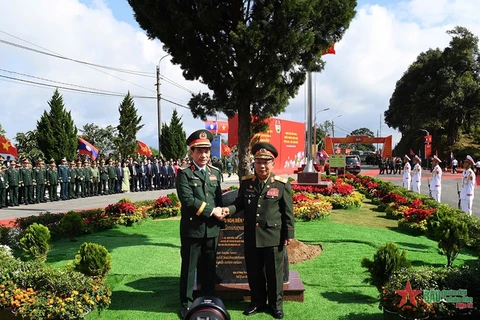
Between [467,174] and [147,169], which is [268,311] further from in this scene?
[147,169]

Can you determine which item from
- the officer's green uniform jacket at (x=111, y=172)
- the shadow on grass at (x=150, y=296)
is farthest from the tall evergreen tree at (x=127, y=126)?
the shadow on grass at (x=150, y=296)

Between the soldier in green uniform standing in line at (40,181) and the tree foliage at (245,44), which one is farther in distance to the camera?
the soldier in green uniform standing in line at (40,181)

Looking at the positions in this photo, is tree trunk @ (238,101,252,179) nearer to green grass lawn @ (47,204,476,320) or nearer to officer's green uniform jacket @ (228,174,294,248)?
green grass lawn @ (47,204,476,320)

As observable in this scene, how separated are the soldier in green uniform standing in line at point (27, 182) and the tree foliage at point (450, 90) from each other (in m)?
42.8

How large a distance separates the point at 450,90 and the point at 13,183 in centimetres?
A: 4537

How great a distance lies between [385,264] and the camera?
502 cm

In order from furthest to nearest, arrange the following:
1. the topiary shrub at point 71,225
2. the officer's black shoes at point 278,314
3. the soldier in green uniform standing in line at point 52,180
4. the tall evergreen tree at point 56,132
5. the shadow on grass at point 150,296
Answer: the tall evergreen tree at point 56,132 → the soldier in green uniform standing in line at point 52,180 → the topiary shrub at point 71,225 → the shadow on grass at point 150,296 → the officer's black shoes at point 278,314

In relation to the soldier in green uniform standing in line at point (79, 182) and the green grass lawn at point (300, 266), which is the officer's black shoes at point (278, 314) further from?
the soldier in green uniform standing in line at point (79, 182)

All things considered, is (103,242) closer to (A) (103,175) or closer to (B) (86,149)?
(A) (103,175)

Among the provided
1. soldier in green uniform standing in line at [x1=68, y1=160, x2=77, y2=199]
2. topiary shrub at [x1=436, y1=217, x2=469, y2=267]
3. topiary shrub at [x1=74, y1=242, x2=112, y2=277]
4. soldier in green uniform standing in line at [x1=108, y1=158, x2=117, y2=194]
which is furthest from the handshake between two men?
soldier in green uniform standing in line at [x1=108, y1=158, x2=117, y2=194]

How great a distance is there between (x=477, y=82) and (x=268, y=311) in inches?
2013

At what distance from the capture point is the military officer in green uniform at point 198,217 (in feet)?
15.5

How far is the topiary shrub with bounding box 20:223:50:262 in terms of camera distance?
700 centimetres

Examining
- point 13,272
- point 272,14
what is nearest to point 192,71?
point 272,14
